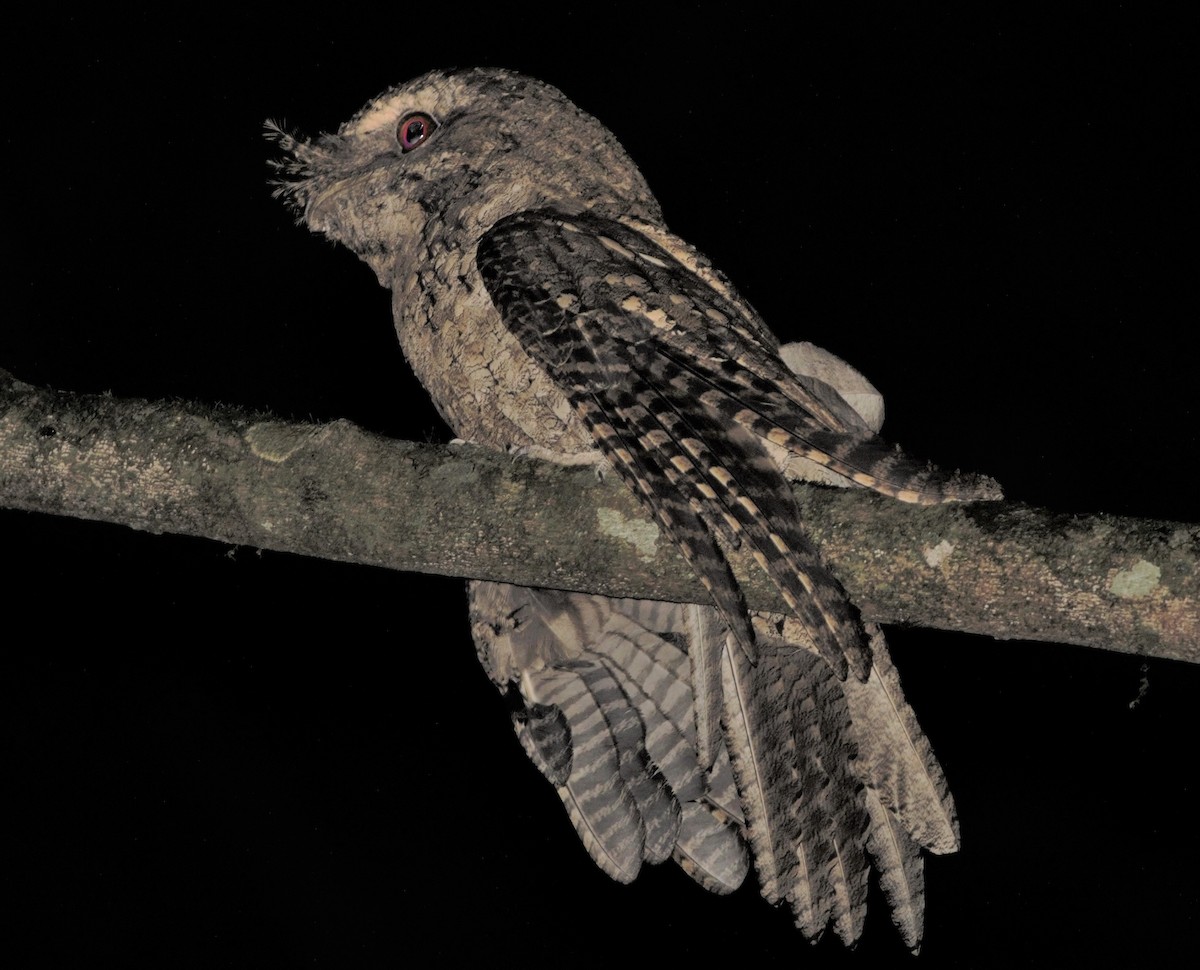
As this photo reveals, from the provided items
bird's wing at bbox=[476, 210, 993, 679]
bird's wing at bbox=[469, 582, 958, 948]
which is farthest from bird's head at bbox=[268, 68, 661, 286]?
bird's wing at bbox=[469, 582, 958, 948]

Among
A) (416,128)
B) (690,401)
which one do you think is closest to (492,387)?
(690,401)

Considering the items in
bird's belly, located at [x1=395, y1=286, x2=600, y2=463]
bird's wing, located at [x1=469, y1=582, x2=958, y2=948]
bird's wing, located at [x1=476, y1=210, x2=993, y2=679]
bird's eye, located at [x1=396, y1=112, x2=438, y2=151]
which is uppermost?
bird's eye, located at [x1=396, y1=112, x2=438, y2=151]

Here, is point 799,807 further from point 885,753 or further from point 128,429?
point 128,429

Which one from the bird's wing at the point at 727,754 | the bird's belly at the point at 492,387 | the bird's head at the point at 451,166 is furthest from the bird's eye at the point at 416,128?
the bird's wing at the point at 727,754

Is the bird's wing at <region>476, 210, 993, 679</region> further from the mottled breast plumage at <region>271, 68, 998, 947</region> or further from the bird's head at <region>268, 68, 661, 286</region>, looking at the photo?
the bird's head at <region>268, 68, 661, 286</region>

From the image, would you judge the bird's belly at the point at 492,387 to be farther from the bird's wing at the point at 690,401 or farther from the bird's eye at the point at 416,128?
the bird's eye at the point at 416,128

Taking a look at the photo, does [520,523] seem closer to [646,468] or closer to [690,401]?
[646,468]

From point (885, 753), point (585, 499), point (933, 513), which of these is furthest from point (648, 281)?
point (885, 753)
